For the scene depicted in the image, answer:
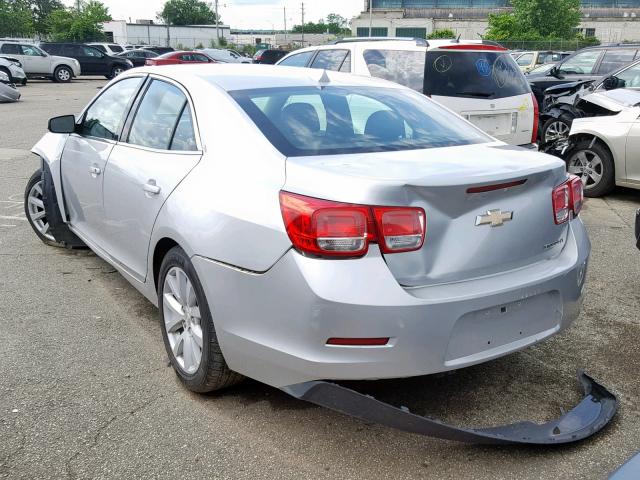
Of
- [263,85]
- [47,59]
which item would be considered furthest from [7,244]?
[47,59]

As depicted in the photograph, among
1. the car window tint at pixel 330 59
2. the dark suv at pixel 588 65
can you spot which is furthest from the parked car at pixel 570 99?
the car window tint at pixel 330 59

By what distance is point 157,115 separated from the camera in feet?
12.2

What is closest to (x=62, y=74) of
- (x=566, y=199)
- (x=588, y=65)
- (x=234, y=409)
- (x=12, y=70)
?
(x=12, y=70)

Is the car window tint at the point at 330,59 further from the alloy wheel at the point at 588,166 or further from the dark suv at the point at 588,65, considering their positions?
the dark suv at the point at 588,65

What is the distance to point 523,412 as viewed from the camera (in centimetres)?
309

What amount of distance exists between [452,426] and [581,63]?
12.6m

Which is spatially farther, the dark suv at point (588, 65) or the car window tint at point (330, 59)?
the dark suv at point (588, 65)

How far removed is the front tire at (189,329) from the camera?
2.94 meters

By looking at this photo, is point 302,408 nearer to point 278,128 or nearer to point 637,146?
point 278,128

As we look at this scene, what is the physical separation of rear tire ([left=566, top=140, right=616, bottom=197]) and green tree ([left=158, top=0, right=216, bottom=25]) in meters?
111

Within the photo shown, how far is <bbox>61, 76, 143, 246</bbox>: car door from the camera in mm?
4141

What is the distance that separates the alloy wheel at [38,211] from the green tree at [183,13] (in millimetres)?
111764

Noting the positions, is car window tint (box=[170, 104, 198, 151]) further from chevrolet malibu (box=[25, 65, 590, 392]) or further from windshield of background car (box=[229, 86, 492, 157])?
windshield of background car (box=[229, 86, 492, 157])

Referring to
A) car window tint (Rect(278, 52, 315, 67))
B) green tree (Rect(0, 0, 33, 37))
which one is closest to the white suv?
car window tint (Rect(278, 52, 315, 67))
